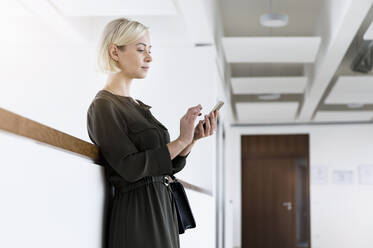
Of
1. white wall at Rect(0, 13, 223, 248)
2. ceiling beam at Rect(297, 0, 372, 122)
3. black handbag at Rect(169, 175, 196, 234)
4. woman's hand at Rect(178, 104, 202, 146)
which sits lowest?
black handbag at Rect(169, 175, 196, 234)

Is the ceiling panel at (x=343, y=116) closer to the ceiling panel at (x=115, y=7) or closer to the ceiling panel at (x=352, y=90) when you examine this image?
the ceiling panel at (x=352, y=90)

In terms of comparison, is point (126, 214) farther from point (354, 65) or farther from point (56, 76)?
point (354, 65)

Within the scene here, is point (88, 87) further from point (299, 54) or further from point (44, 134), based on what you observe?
point (44, 134)

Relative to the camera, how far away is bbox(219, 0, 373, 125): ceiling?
6.03 m

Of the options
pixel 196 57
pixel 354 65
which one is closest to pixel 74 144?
pixel 196 57

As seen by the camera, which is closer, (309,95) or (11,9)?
(11,9)

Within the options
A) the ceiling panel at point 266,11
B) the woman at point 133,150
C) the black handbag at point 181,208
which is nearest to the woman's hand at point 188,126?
the woman at point 133,150

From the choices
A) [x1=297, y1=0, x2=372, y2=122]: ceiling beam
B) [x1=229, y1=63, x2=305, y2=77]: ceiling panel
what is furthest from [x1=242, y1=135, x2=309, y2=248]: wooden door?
[x1=297, y1=0, x2=372, y2=122]: ceiling beam

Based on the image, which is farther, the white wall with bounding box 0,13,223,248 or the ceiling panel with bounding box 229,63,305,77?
the ceiling panel with bounding box 229,63,305,77

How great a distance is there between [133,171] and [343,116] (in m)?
9.65

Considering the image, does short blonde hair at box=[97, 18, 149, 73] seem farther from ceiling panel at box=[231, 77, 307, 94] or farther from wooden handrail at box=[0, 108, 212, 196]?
ceiling panel at box=[231, 77, 307, 94]

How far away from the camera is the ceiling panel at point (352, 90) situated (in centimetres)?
765

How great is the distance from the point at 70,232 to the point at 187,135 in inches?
19.1

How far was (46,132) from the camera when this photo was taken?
4.14 feet
